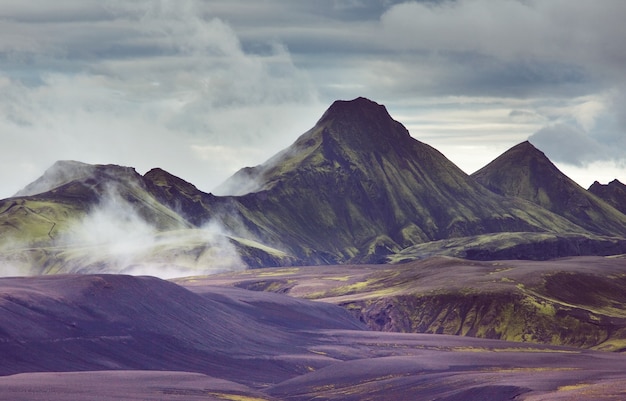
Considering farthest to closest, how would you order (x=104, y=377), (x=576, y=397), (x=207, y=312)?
(x=207, y=312) < (x=104, y=377) < (x=576, y=397)

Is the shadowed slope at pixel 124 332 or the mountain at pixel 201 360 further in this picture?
the shadowed slope at pixel 124 332

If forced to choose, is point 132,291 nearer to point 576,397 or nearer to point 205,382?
point 205,382

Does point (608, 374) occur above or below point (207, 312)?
below

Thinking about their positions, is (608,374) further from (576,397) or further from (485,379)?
(576,397)

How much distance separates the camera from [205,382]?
138375 mm


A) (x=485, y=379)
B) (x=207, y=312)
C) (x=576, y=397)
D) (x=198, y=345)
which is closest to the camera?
(x=576, y=397)

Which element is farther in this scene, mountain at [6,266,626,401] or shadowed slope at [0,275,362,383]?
shadowed slope at [0,275,362,383]

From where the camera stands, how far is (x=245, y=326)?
194000 millimetres

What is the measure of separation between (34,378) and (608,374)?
260ft

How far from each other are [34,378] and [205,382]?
24214 millimetres

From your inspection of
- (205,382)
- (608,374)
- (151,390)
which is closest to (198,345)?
(205,382)

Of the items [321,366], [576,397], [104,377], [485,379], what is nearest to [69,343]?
[104,377]

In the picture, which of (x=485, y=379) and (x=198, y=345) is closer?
(x=485, y=379)

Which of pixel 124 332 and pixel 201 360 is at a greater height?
pixel 124 332
